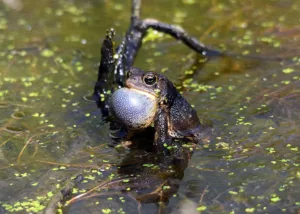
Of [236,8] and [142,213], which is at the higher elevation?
[236,8]

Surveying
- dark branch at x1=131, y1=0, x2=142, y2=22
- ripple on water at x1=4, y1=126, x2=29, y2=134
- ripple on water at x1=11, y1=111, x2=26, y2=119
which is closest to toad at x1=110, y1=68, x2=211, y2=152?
ripple on water at x1=4, y1=126, x2=29, y2=134

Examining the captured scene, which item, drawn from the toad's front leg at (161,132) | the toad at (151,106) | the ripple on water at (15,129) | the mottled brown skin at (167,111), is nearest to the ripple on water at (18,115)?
the ripple on water at (15,129)

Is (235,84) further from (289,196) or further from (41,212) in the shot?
(41,212)

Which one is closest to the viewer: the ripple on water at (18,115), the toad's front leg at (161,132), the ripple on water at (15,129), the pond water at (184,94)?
the pond water at (184,94)

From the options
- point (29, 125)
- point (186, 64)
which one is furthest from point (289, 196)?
point (186, 64)

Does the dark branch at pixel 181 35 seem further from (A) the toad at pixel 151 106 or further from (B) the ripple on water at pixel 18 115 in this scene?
(A) the toad at pixel 151 106

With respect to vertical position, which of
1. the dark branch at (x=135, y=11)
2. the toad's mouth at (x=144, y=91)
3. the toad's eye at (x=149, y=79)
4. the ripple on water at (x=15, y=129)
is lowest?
the ripple on water at (x=15, y=129)

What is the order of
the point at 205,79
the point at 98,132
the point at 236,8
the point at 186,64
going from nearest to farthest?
1. the point at 98,132
2. the point at 205,79
3. the point at 186,64
4. the point at 236,8
